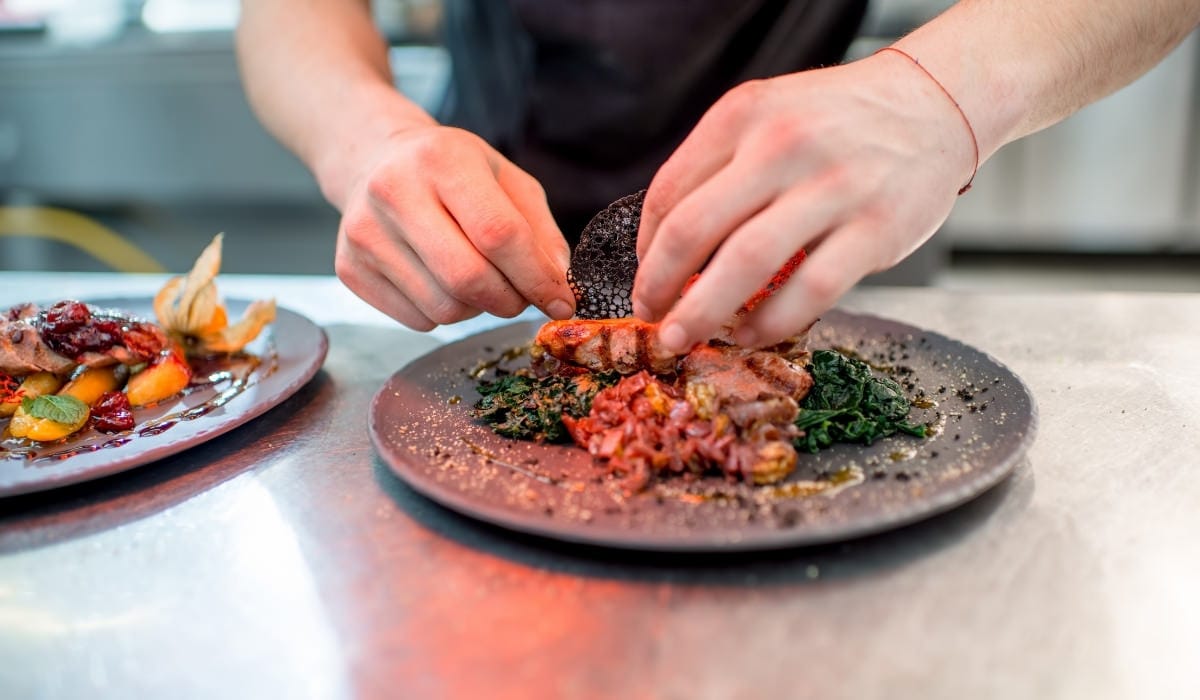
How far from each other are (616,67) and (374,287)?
96 centimetres

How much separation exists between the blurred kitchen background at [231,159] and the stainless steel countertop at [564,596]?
3.87m

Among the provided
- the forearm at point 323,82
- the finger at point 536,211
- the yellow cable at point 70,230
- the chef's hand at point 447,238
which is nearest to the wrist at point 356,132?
the forearm at point 323,82

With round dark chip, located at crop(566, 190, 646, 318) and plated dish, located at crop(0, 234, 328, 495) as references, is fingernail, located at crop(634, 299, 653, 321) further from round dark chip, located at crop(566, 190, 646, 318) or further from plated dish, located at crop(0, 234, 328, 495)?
plated dish, located at crop(0, 234, 328, 495)

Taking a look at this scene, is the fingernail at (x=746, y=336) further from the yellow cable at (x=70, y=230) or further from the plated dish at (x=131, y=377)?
the yellow cable at (x=70, y=230)

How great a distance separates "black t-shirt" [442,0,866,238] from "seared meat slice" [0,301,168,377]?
1.18m

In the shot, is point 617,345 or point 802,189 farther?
point 617,345

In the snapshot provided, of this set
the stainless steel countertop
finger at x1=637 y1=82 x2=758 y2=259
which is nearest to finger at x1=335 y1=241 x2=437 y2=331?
the stainless steel countertop

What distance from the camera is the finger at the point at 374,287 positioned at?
1751 millimetres

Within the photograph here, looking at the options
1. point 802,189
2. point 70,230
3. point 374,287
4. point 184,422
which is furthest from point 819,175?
point 70,230

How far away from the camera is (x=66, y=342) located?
5.58ft

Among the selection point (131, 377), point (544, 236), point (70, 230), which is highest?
point (544, 236)

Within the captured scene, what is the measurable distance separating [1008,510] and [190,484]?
119cm

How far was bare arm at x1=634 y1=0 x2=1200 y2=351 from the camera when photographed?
1.18 m

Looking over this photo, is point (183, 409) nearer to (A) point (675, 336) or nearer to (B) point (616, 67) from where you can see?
(A) point (675, 336)
